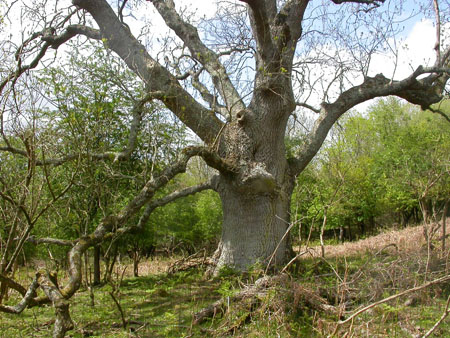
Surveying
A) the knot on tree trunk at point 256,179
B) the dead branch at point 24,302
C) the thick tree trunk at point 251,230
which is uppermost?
the knot on tree trunk at point 256,179

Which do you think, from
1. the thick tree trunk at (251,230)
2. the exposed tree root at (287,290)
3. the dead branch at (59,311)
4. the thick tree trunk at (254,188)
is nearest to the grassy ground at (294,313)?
the exposed tree root at (287,290)

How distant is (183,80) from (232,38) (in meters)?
1.72

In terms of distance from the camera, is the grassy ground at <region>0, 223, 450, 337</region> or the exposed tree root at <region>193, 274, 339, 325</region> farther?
the exposed tree root at <region>193, 274, 339, 325</region>

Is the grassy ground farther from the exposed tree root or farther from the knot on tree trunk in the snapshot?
the knot on tree trunk

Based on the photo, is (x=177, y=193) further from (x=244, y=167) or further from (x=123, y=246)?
(x=123, y=246)

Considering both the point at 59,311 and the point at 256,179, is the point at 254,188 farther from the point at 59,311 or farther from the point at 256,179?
the point at 59,311

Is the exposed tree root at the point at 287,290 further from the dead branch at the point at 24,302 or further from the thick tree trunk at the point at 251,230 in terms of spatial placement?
the thick tree trunk at the point at 251,230

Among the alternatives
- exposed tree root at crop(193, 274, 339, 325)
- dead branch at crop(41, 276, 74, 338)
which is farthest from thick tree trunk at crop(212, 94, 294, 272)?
dead branch at crop(41, 276, 74, 338)

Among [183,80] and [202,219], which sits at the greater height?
[183,80]

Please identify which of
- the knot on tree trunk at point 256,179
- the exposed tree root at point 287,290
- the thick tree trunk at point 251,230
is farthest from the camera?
the thick tree trunk at point 251,230

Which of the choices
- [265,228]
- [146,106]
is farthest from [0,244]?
[265,228]

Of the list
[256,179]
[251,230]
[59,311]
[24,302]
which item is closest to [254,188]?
[256,179]

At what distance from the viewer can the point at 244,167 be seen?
25.6ft

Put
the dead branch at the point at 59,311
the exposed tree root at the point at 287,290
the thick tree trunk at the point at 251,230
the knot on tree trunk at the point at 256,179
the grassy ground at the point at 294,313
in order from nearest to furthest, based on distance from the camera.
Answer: the dead branch at the point at 59,311 < the grassy ground at the point at 294,313 < the exposed tree root at the point at 287,290 < the knot on tree trunk at the point at 256,179 < the thick tree trunk at the point at 251,230
